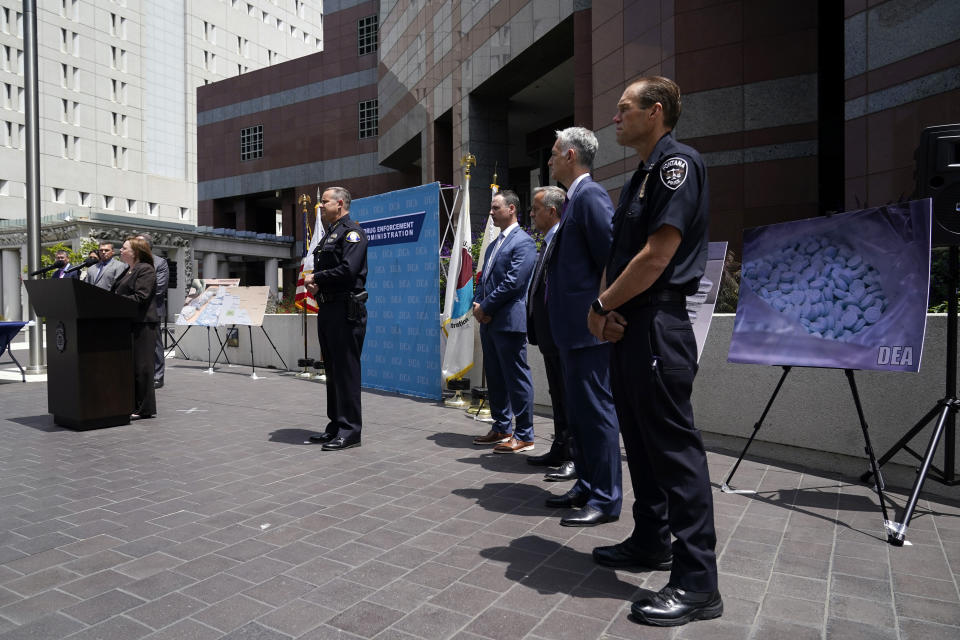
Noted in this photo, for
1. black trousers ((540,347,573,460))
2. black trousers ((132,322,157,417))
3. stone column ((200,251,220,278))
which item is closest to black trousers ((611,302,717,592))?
black trousers ((540,347,573,460))

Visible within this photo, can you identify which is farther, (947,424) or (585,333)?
(947,424)

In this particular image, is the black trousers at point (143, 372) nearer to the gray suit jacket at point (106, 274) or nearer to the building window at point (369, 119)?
the gray suit jacket at point (106, 274)

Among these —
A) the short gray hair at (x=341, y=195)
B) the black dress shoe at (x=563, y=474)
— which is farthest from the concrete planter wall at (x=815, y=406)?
the short gray hair at (x=341, y=195)

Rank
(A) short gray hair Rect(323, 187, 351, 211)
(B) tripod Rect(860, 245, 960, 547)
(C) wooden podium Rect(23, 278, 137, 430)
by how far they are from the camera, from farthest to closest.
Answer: (C) wooden podium Rect(23, 278, 137, 430) < (A) short gray hair Rect(323, 187, 351, 211) < (B) tripod Rect(860, 245, 960, 547)

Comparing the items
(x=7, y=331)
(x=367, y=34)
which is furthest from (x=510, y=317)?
(x=367, y=34)

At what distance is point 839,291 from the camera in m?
4.04

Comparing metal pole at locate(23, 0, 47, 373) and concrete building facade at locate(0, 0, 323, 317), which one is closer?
metal pole at locate(23, 0, 47, 373)

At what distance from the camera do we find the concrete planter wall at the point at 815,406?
4.26 meters

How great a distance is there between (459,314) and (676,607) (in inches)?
229

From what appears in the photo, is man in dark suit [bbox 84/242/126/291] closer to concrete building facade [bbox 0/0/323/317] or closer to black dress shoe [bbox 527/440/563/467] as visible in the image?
black dress shoe [bbox 527/440/563/467]

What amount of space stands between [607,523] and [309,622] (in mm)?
1832

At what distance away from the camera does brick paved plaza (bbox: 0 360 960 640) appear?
245cm

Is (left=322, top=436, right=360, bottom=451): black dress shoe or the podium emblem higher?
the podium emblem

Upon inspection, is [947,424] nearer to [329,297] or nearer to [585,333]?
[585,333]
